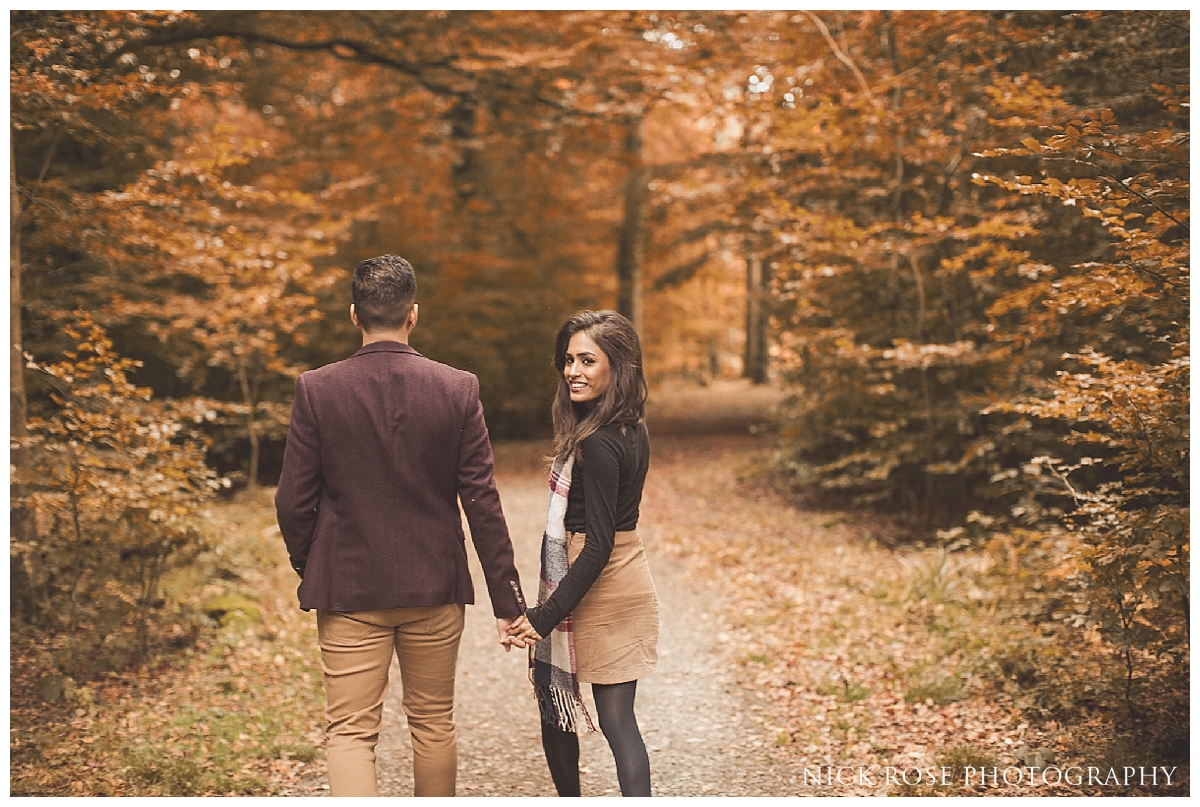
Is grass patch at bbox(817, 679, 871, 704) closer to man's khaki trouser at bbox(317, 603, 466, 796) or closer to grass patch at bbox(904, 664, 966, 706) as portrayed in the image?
grass patch at bbox(904, 664, 966, 706)

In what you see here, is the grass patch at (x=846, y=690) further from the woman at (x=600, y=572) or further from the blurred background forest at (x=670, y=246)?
the woman at (x=600, y=572)

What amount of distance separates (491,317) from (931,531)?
24.2ft

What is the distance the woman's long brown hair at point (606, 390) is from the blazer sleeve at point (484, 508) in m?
0.26

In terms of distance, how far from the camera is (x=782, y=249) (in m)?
9.00

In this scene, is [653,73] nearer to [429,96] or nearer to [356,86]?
[429,96]

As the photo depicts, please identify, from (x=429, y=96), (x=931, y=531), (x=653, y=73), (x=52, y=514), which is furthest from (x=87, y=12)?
(x=429, y=96)

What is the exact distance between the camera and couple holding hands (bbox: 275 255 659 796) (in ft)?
9.18

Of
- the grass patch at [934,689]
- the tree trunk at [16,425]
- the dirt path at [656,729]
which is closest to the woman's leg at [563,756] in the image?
the dirt path at [656,729]

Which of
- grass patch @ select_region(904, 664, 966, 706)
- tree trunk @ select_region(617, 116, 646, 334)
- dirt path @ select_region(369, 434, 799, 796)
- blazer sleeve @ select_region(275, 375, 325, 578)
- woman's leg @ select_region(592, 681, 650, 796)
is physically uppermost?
tree trunk @ select_region(617, 116, 646, 334)

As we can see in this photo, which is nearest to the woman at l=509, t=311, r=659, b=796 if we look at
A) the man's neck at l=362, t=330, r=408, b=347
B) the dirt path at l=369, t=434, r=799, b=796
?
the man's neck at l=362, t=330, r=408, b=347

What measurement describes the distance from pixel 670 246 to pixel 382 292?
1311 cm

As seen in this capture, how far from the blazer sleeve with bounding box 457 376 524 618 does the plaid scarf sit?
0.48ft

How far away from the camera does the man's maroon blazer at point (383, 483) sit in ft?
9.12

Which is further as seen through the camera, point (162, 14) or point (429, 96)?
point (429, 96)
